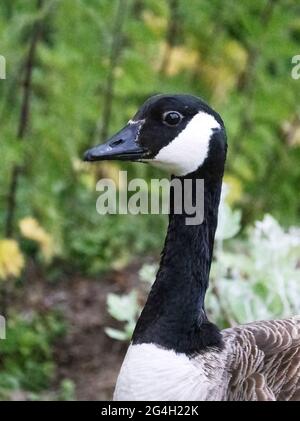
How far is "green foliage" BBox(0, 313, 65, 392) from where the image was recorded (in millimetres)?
5398

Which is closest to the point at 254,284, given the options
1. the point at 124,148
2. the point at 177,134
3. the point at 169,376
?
the point at 169,376

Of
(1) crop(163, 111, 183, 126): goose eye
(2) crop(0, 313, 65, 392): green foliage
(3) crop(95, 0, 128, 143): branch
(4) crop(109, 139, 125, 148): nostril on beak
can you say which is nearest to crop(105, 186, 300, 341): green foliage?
(2) crop(0, 313, 65, 392): green foliage

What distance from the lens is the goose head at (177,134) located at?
3.76m

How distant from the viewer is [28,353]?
559 centimetres

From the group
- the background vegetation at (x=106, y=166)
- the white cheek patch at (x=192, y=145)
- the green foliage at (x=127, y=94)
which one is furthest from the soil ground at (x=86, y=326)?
the white cheek patch at (x=192, y=145)

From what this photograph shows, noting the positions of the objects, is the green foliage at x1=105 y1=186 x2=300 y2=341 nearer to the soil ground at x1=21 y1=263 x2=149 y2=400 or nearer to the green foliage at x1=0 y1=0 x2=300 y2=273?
the soil ground at x1=21 y1=263 x2=149 y2=400

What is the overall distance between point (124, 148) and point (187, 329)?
75 centimetres

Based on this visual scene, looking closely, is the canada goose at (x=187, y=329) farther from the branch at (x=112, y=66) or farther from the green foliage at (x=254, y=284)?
the branch at (x=112, y=66)

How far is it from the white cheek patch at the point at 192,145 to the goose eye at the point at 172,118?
44mm

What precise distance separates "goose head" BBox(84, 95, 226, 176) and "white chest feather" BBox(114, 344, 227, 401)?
2.30 feet

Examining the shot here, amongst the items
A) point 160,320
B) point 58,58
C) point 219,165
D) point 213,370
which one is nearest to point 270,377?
point 213,370

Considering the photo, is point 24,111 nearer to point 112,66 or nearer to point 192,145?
point 112,66

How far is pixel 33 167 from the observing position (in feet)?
19.7
